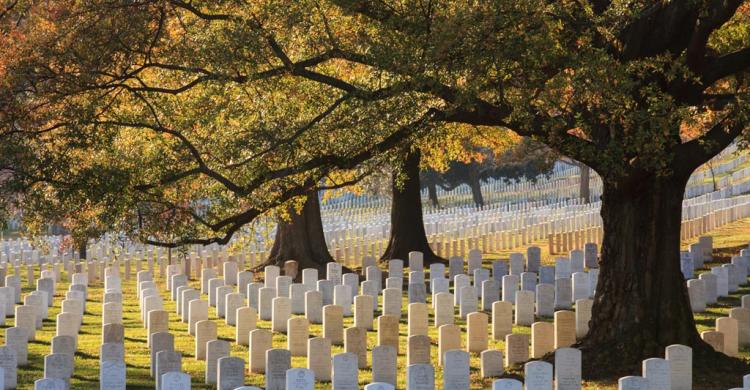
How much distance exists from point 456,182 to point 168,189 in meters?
49.1

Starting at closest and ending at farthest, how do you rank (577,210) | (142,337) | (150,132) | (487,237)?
(150,132) → (142,337) → (487,237) → (577,210)

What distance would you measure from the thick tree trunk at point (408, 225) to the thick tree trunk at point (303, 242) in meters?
2.03

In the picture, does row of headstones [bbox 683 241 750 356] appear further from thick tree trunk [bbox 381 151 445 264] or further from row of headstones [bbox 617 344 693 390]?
thick tree trunk [bbox 381 151 445 264]

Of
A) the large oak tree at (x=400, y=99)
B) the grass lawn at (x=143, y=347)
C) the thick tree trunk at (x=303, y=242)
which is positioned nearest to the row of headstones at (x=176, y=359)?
the grass lawn at (x=143, y=347)

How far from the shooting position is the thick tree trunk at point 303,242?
26938 mm

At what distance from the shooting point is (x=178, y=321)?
62.4 ft

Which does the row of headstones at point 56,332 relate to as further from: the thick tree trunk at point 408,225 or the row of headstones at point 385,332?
the thick tree trunk at point 408,225

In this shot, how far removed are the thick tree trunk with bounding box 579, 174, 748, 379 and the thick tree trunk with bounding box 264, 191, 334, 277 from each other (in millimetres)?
13226

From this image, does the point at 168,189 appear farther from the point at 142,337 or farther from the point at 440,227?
the point at 440,227

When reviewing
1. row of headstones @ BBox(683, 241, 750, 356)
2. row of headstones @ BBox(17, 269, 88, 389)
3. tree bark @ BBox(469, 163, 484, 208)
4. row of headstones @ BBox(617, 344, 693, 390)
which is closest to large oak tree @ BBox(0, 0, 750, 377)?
row of headstones @ BBox(683, 241, 750, 356)

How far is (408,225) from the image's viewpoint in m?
28.7

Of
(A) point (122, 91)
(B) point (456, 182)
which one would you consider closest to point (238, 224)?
(A) point (122, 91)

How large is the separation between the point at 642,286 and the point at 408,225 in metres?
14.9

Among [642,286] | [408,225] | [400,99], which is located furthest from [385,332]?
[408,225]
